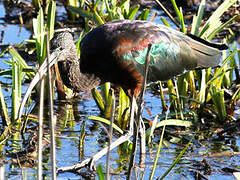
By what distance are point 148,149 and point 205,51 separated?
118 centimetres

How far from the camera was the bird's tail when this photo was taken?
5.66m

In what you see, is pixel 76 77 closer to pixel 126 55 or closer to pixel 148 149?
pixel 126 55

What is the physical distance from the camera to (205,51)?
5.70 meters

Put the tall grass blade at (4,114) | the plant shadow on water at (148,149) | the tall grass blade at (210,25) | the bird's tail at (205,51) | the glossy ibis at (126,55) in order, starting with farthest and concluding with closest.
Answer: the tall grass blade at (210,25), the bird's tail at (205,51), the tall grass blade at (4,114), the glossy ibis at (126,55), the plant shadow on water at (148,149)

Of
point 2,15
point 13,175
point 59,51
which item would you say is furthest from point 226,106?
point 2,15

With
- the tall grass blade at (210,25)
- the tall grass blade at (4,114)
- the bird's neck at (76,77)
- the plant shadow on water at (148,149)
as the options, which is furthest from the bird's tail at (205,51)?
the tall grass blade at (4,114)

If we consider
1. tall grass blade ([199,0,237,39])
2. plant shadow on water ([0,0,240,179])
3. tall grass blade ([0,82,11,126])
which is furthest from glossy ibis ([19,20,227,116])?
tall grass blade ([0,82,11,126])

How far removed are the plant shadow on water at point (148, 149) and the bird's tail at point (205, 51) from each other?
624mm

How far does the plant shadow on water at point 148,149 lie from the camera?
4.74 metres

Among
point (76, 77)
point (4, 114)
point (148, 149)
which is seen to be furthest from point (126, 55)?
point (4, 114)

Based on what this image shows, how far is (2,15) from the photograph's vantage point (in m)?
8.75

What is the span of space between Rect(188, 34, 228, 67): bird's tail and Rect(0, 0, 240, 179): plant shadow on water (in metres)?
0.62

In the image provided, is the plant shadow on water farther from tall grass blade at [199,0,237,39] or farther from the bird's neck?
tall grass blade at [199,0,237,39]

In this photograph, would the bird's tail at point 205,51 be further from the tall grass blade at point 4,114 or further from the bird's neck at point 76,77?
the tall grass blade at point 4,114
